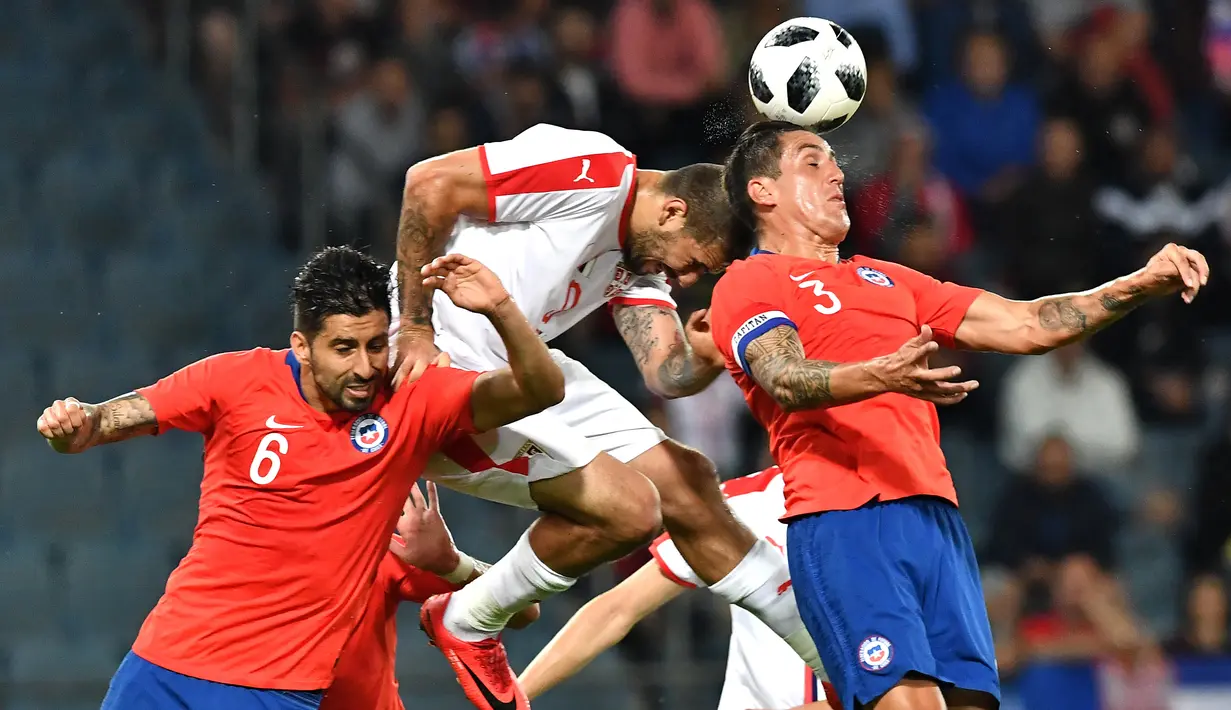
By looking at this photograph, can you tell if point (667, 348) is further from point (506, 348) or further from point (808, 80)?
point (506, 348)

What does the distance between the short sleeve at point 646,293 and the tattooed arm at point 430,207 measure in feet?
2.16

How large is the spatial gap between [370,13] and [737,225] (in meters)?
5.93

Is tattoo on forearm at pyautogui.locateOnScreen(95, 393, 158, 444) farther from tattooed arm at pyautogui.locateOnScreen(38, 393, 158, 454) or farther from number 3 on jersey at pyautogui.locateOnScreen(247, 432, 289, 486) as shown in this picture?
number 3 on jersey at pyautogui.locateOnScreen(247, 432, 289, 486)

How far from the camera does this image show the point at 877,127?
32.3ft

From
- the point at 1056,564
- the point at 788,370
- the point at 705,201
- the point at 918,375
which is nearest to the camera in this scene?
the point at 918,375

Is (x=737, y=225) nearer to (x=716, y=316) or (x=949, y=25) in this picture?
(x=716, y=316)

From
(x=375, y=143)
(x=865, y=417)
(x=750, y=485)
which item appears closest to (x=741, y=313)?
(x=865, y=417)

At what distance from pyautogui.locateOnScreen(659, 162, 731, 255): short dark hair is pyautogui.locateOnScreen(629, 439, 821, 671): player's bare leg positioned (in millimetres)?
695

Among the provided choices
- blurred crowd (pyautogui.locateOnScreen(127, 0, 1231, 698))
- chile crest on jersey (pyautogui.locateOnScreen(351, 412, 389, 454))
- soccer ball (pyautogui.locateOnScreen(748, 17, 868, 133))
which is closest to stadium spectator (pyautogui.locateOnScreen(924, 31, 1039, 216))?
blurred crowd (pyautogui.locateOnScreen(127, 0, 1231, 698))

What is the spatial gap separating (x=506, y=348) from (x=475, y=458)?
0.77 m

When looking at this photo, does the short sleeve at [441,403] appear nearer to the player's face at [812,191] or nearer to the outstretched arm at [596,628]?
the player's face at [812,191]

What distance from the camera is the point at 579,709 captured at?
27.2 ft

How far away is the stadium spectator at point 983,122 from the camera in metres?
10.4

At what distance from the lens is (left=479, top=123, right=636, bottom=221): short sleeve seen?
530cm
